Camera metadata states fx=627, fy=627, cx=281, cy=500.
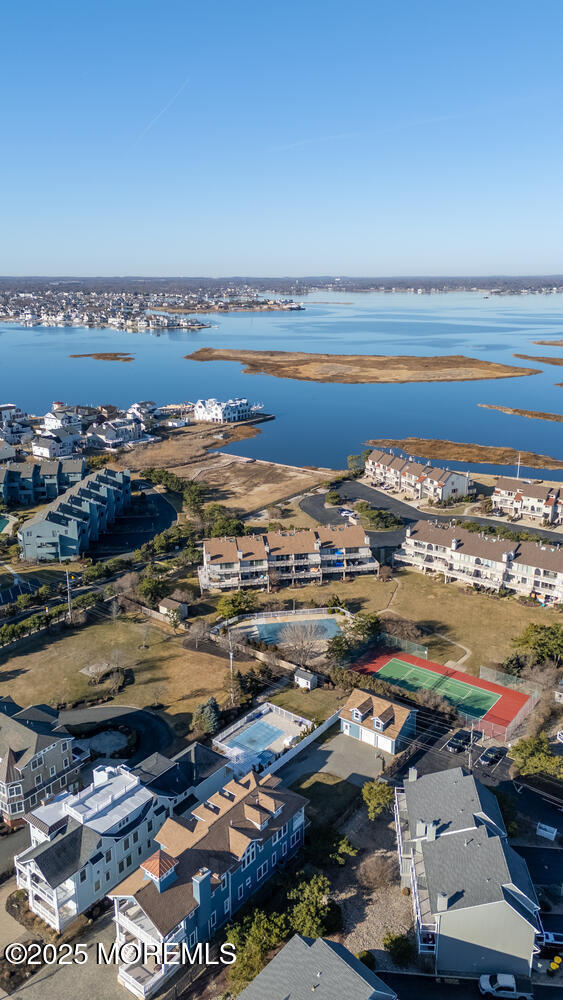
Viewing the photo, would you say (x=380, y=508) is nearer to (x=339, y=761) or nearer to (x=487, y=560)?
(x=487, y=560)

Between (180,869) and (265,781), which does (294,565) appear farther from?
(180,869)

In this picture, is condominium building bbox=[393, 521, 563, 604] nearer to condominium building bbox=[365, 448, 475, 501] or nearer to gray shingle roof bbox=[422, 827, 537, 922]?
condominium building bbox=[365, 448, 475, 501]

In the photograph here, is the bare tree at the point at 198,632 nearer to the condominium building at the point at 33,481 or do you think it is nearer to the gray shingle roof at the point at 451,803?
the gray shingle roof at the point at 451,803

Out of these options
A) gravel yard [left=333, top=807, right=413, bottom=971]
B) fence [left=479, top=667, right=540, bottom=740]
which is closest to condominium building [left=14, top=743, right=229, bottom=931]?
gravel yard [left=333, top=807, right=413, bottom=971]

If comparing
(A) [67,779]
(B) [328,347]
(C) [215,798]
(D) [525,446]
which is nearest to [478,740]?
(C) [215,798]

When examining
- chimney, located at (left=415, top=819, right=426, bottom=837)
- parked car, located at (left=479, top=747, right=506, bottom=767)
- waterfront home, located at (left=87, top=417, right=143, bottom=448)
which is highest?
waterfront home, located at (left=87, top=417, right=143, bottom=448)

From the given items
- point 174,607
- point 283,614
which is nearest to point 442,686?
point 283,614
